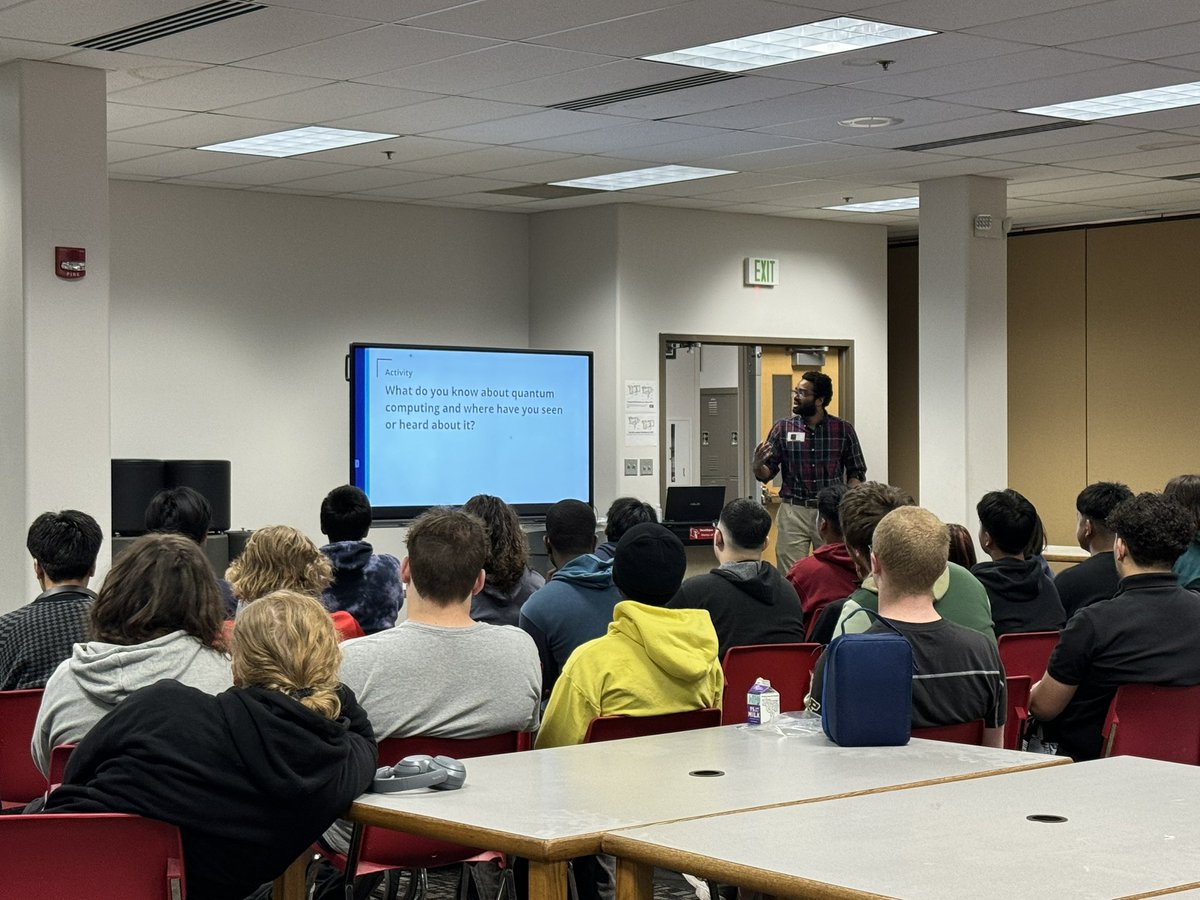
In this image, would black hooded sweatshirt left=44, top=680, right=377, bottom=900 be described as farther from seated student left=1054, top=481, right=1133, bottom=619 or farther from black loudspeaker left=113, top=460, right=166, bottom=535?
black loudspeaker left=113, top=460, right=166, bottom=535

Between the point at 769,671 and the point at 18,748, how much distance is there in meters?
1.97

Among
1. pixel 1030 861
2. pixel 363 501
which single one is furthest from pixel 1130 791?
pixel 363 501

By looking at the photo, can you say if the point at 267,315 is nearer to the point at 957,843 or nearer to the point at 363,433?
the point at 363,433

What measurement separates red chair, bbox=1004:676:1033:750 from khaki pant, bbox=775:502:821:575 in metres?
5.87

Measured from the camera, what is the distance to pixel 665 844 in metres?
2.32

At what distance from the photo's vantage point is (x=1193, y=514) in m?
5.02

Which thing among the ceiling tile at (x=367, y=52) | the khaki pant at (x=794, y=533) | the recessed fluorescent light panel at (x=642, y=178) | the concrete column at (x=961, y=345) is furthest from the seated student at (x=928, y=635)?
the concrete column at (x=961, y=345)

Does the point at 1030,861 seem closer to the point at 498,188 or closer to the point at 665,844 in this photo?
the point at 665,844

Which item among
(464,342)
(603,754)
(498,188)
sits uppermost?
(498,188)

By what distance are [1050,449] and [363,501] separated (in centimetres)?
825

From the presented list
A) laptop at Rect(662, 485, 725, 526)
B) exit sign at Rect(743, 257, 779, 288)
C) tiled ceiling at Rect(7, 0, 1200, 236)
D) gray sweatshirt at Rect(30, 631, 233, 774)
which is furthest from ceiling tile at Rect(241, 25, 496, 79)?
exit sign at Rect(743, 257, 779, 288)

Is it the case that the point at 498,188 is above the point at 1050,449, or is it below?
above

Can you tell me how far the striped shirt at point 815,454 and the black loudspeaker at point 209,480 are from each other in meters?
3.41

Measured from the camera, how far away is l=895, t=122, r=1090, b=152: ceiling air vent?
808cm
